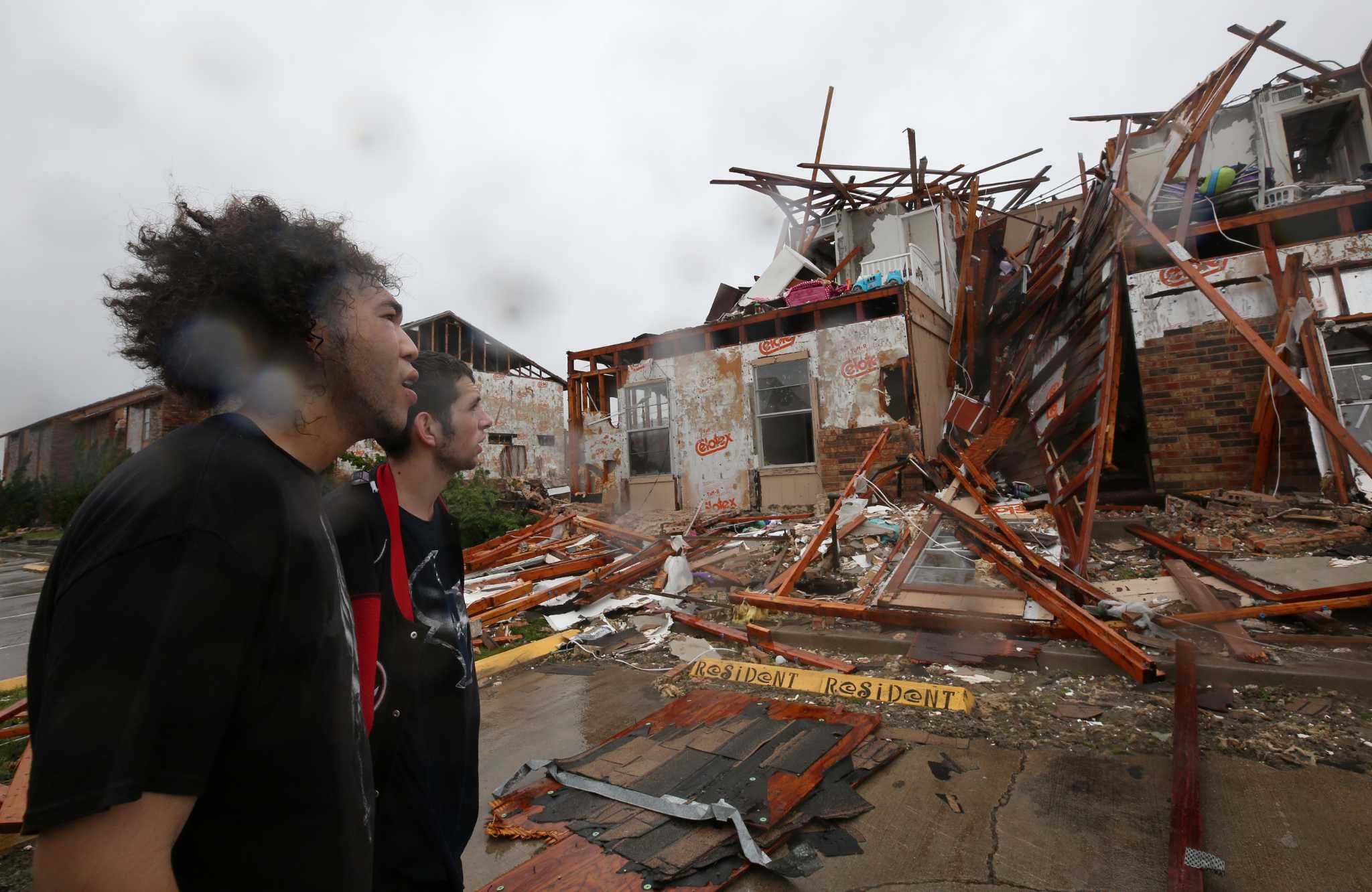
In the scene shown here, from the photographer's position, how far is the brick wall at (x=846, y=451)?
32.0ft

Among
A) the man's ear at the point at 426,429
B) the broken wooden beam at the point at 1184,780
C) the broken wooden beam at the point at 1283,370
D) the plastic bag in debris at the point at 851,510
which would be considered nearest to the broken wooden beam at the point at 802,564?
the plastic bag in debris at the point at 851,510

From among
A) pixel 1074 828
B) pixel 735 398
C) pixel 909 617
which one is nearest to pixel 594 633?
pixel 909 617

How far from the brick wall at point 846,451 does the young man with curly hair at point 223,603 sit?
929 centimetres

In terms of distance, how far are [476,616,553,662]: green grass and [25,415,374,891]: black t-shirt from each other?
4.95 m

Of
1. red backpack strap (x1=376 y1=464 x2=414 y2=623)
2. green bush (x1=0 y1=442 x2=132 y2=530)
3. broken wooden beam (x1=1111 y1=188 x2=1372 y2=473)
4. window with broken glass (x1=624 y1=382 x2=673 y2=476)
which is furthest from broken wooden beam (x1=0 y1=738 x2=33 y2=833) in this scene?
green bush (x1=0 y1=442 x2=132 y2=530)

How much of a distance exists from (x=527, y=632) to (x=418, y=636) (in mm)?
4733

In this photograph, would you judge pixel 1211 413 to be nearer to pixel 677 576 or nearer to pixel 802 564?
pixel 802 564

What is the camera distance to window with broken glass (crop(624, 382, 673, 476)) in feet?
40.0

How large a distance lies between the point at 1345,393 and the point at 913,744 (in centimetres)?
604

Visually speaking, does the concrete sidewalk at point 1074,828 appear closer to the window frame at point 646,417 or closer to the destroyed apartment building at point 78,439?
the window frame at point 646,417

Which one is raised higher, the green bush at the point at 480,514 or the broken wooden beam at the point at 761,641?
the green bush at the point at 480,514

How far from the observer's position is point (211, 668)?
0.78 metres

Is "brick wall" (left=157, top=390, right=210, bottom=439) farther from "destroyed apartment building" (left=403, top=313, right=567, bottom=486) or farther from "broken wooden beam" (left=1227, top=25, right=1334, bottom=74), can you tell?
"destroyed apartment building" (left=403, top=313, right=567, bottom=486)

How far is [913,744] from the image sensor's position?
3254mm
